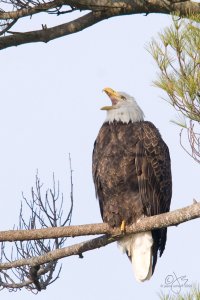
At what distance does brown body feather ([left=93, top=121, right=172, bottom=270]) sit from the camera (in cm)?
517

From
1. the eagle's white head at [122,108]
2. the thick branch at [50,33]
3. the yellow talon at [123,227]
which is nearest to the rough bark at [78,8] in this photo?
the thick branch at [50,33]

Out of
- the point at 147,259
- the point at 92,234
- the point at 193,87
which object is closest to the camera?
the point at 193,87

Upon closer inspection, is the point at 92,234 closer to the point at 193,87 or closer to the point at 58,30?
the point at 193,87

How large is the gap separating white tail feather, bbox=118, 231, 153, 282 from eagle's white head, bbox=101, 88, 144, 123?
684 millimetres

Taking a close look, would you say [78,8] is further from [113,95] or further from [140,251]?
[140,251]

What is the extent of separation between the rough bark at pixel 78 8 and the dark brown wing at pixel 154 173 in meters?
0.71

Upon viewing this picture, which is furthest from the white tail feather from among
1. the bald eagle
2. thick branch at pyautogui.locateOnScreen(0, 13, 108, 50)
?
thick branch at pyautogui.locateOnScreen(0, 13, 108, 50)

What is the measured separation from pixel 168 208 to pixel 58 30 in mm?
1251

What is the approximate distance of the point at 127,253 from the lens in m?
5.48

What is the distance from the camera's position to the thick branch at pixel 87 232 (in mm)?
4180

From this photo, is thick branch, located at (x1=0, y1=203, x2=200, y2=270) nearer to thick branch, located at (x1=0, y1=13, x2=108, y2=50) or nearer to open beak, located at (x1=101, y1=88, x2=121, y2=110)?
open beak, located at (x1=101, y1=88, x2=121, y2=110)

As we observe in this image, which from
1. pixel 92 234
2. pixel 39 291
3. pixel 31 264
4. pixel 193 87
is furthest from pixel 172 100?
pixel 39 291

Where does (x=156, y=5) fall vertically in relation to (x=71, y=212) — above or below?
above

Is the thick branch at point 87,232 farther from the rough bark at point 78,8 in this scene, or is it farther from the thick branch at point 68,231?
the rough bark at point 78,8
